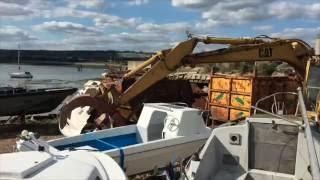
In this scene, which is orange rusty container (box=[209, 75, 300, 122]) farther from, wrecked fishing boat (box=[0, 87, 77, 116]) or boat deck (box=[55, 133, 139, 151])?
wrecked fishing boat (box=[0, 87, 77, 116])

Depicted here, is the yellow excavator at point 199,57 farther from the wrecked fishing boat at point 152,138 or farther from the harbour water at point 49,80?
the harbour water at point 49,80

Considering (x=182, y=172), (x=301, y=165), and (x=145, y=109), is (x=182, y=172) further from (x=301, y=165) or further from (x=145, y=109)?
(x=145, y=109)

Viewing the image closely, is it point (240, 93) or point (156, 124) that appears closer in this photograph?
point (156, 124)

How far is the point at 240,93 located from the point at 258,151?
9.87m

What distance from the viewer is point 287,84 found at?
55.1 feet

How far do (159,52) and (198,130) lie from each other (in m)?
4.31

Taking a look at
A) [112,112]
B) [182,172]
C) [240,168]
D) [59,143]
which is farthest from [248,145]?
[112,112]

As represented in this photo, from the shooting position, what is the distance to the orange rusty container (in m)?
15.6

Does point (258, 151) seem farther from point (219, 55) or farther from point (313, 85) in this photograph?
point (219, 55)

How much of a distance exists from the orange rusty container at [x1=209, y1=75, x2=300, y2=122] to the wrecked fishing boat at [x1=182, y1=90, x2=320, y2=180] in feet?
28.7

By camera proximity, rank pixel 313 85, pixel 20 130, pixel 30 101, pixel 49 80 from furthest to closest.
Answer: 1. pixel 49 80
2. pixel 30 101
3. pixel 20 130
4. pixel 313 85

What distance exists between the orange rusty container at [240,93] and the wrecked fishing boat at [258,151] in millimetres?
8742

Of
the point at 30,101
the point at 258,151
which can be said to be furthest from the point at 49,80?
the point at 258,151

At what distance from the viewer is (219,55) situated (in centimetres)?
1480
